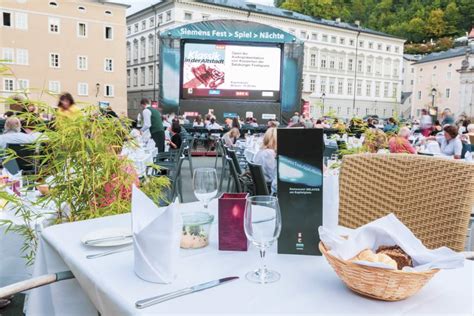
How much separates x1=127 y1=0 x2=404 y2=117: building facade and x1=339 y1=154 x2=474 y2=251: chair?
44395 millimetres

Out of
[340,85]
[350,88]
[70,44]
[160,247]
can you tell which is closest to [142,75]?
[70,44]

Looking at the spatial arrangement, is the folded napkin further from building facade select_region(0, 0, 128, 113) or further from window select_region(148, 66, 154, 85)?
window select_region(148, 66, 154, 85)

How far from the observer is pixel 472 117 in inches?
1449

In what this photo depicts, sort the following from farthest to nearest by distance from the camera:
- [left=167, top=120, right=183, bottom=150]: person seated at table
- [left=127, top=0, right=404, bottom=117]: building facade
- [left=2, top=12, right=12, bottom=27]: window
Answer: [left=127, top=0, right=404, bottom=117]: building facade → [left=2, top=12, right=12, bottom=27]: window → [left=167, top=120, right=183, bottom=150]: person seated at table

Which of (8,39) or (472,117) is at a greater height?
(8,39)

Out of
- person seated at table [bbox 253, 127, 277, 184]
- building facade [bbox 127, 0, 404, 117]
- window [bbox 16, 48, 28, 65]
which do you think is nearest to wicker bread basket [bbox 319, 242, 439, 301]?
person seated at table [bbox 253, 127, 277, 184]

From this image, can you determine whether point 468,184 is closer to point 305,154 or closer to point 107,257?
point 305,154

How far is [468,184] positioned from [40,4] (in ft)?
127

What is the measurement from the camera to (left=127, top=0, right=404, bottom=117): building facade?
4659 cm

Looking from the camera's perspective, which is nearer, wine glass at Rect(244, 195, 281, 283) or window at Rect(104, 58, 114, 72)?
wine glass at Rect(244, 195, 281, 283)

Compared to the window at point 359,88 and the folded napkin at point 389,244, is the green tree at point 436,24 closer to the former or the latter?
the window at point 359,88

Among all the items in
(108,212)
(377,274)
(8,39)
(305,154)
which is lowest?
(108,212)

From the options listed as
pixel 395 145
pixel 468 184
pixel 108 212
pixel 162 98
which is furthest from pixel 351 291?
pixel 162 98

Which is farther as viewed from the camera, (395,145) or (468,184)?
(395,145)
